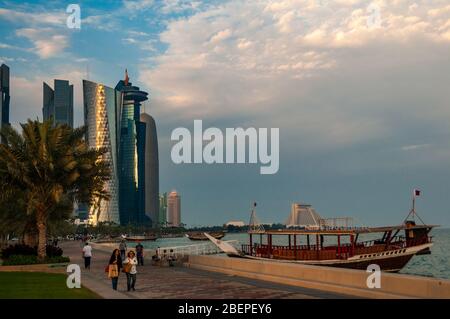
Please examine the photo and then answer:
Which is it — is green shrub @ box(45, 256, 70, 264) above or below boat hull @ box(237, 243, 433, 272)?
above

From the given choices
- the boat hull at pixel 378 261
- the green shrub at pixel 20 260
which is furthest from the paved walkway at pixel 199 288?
the boat hull at pixel 378 261

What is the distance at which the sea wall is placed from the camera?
14500 mm

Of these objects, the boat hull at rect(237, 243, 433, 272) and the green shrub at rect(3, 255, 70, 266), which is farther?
the boat hull at rect(237, 243, 433, 272)

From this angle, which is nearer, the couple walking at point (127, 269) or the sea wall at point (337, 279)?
the sea wall at point (337, 279)

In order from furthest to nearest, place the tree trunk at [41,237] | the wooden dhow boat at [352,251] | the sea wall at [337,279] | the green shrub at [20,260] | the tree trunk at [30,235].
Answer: the tree trunk at [30,235] < the wooden dhow boat at [352,251] < the tree trunk at [41,237] < the green shrub at [20,260] < the sea wall at [337,279]

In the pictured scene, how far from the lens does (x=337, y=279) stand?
1811 cm

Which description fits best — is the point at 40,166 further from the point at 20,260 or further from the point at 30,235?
the point at 30,235

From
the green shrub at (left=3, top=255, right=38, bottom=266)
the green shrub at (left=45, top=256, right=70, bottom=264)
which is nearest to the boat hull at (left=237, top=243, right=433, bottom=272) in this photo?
the green shrub at (left=45, top=256, right=70, bottom=264)

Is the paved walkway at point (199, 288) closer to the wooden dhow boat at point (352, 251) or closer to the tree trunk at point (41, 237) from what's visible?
the tree trunk at point (41, 237)

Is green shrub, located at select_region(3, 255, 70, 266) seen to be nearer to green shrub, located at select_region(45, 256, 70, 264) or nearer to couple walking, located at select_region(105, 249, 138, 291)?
green shrub, located at select_region(45, 256, 70, 264)

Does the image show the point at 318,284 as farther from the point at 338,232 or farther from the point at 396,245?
the point at 396,245

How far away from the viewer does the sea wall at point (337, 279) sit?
47.6 ft

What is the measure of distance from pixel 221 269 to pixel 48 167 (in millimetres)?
14531
